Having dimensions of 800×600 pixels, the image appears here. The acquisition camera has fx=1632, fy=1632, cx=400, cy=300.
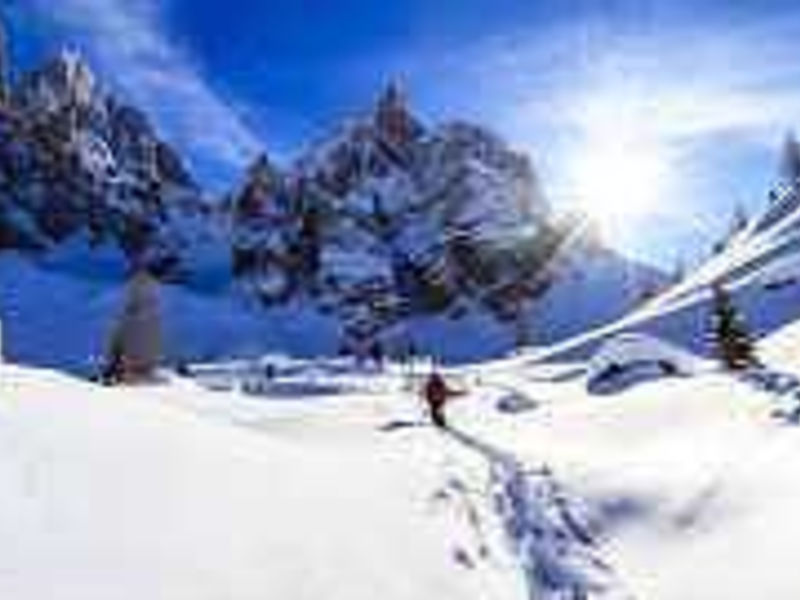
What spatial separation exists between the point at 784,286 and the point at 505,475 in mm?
148491

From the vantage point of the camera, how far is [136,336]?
229ft

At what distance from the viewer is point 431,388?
35.6m

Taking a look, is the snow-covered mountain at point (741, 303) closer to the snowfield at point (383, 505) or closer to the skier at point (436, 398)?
the skier at point (436, 398)

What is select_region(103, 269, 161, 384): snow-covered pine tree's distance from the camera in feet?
225

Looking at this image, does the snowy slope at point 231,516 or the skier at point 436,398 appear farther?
the skier at point 436,398

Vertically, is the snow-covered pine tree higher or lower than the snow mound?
higher

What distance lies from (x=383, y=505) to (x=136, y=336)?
5003cm

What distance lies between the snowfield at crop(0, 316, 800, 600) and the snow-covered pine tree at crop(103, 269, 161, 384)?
36556 millimetres

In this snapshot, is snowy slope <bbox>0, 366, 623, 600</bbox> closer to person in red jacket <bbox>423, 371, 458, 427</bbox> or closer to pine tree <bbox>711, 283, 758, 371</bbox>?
person in red jacket <bbox>423, 371, 458, 427</bbox>

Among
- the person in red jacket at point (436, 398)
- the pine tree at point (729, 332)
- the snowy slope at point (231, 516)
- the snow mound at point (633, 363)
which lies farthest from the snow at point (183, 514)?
the pine tree at point (729, 332)

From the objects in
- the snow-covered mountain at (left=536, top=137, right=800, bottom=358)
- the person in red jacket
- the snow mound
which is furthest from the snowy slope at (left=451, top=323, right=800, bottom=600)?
the snow-covered mountain at (left=536, top=137, right=800, bottom=358)

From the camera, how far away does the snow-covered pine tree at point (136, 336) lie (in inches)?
2697

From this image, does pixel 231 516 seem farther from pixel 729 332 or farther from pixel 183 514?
pixel 729 332

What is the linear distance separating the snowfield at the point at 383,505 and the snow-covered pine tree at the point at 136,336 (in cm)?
3656
